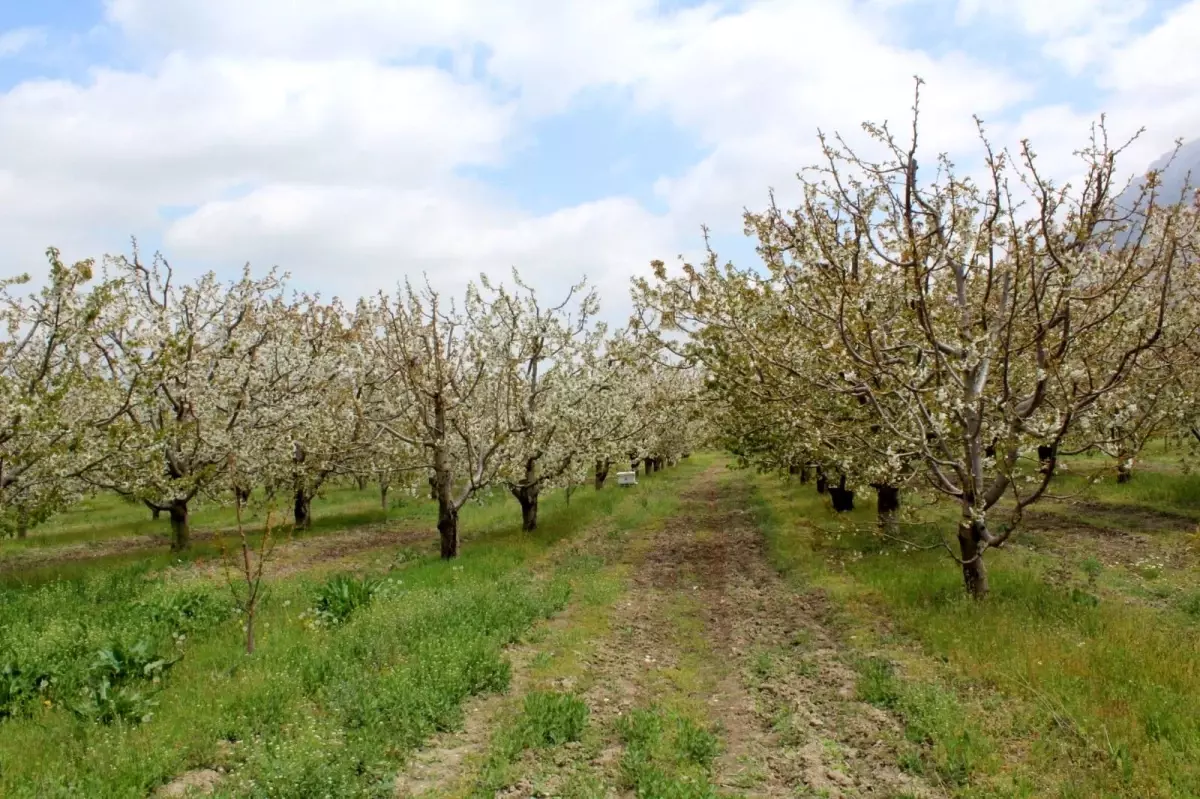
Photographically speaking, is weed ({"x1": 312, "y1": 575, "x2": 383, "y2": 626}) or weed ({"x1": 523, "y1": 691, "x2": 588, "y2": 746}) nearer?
weed ({"x1": 523, "y1": 691, "x2": 588, "y2": 746})

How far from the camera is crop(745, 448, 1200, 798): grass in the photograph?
690cm

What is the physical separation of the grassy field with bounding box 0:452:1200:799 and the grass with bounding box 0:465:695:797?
4 cm

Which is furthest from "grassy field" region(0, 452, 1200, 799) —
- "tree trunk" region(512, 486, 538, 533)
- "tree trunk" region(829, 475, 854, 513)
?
"tree trunk" region(829, 475, 854, 513)

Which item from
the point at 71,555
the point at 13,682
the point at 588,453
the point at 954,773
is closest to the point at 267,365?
the point at 71,555

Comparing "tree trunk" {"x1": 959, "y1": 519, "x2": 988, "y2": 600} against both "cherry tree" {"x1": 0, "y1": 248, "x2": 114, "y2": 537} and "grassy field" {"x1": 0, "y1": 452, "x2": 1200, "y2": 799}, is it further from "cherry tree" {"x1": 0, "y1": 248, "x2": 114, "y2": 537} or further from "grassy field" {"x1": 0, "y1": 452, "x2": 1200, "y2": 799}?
"cherry tree" {"x1": 0, "y1": 248, "x2": 114, "y2": 537}

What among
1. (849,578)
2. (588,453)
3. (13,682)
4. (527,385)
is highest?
(527,385)

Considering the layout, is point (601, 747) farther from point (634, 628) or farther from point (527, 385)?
point (527, 385)

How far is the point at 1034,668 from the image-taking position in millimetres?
9008

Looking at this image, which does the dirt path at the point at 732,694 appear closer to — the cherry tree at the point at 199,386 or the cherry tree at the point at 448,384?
the cherry tree at the point at 448,384

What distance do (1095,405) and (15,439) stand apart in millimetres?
21173

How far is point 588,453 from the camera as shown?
25.1 meters

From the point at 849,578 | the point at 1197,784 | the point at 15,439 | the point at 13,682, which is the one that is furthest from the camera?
the point at 849,578

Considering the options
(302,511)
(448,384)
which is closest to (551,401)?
(448,384)

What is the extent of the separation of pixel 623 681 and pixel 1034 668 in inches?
215
